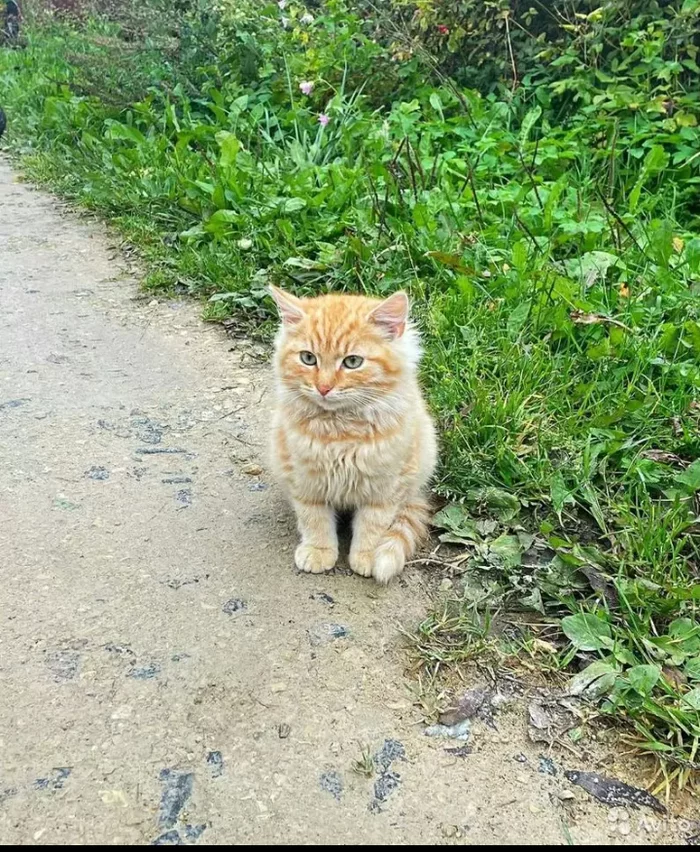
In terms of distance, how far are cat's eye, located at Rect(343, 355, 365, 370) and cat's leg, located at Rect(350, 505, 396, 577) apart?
0.46 metres

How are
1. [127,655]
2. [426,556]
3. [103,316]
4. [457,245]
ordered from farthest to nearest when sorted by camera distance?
[103,316] → [457,245] → [426,556] → [127,655]

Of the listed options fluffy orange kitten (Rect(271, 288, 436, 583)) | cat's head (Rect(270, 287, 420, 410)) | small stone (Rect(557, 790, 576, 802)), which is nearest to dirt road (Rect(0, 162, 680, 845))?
small stone (Rect(557, 790, 576, 802))

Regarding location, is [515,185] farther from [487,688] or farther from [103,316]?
[487,688]

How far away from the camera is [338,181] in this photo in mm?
4230

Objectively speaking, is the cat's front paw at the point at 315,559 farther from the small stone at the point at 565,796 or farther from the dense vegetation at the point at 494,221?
the small stone at the point at 565,796

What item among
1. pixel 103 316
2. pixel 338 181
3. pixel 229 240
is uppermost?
pixel 338 181

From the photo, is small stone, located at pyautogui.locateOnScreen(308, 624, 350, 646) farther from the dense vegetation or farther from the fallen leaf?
the fallen leaf

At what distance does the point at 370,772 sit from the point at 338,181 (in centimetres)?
333

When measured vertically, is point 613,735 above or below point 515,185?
below

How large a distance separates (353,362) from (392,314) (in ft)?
0.64

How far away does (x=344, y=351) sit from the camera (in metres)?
2.26

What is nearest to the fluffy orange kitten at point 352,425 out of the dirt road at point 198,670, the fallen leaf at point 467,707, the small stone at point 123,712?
the dirt road at point 198,670

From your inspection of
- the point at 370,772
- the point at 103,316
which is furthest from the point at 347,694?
the point at 103,316

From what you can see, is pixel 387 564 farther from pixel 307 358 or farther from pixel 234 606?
pixel 307 358
